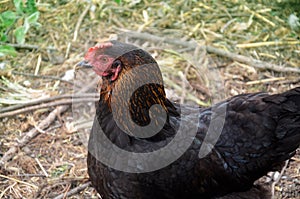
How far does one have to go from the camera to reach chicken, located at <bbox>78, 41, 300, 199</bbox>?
10.9 ft

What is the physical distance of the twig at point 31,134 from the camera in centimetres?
451

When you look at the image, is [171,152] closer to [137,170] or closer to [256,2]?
[137,170]

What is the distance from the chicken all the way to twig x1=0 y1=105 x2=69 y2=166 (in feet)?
4.01

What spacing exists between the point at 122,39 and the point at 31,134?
1.64m

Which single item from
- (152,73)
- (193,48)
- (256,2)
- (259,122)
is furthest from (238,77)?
(152,73)

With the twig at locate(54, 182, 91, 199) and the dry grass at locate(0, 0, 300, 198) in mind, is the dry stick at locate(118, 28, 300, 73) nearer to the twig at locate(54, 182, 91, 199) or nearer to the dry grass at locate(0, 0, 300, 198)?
the dry grass at locate(0, 0, 300, 198)

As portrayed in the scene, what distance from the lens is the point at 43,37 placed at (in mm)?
5820

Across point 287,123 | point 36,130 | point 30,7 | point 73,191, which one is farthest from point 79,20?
point 287,123

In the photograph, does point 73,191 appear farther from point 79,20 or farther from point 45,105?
point 79,20

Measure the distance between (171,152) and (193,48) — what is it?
2418 mm

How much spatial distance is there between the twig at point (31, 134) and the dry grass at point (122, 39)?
1.4 inches

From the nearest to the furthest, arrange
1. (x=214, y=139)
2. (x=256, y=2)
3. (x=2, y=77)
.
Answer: (x=214, y=139)
(x=2, y=77)
(x=256, y=2)

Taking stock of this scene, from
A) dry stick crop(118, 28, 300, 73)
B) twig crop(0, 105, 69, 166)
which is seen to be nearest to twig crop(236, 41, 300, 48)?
dry stick crop(118, 28, 300, 73)

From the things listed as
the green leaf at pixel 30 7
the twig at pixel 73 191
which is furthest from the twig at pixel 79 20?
the twig at pixel 73 191
